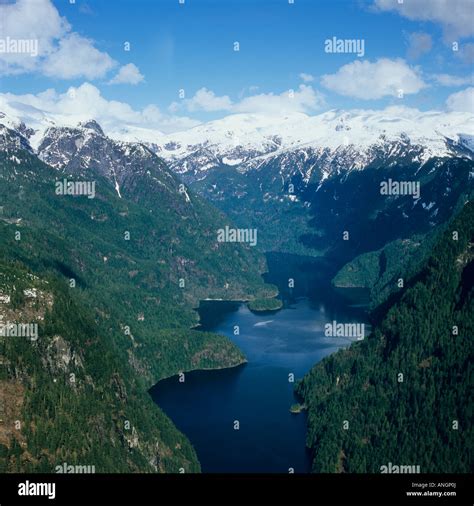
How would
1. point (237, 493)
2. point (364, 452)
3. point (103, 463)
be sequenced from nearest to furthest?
1. point (237, 493)
2. point (103, 463)
3. point (364, 452)

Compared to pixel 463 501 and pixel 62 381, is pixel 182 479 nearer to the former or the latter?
pixel 463 501

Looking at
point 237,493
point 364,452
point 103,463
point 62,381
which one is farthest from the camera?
point 364,452

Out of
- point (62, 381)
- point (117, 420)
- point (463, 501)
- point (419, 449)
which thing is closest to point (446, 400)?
point (419, 449)

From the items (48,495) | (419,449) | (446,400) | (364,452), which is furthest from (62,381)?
(48,495)

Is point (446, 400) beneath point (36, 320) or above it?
beneath

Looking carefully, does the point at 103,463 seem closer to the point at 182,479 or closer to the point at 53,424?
the point at 53,424

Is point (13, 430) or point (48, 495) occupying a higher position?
point (48, 495)

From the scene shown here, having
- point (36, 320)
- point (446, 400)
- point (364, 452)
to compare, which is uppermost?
point (36, 320)

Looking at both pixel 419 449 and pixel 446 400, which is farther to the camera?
pixel 446 400

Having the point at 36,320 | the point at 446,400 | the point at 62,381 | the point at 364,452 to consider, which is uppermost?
the point at 36,320
